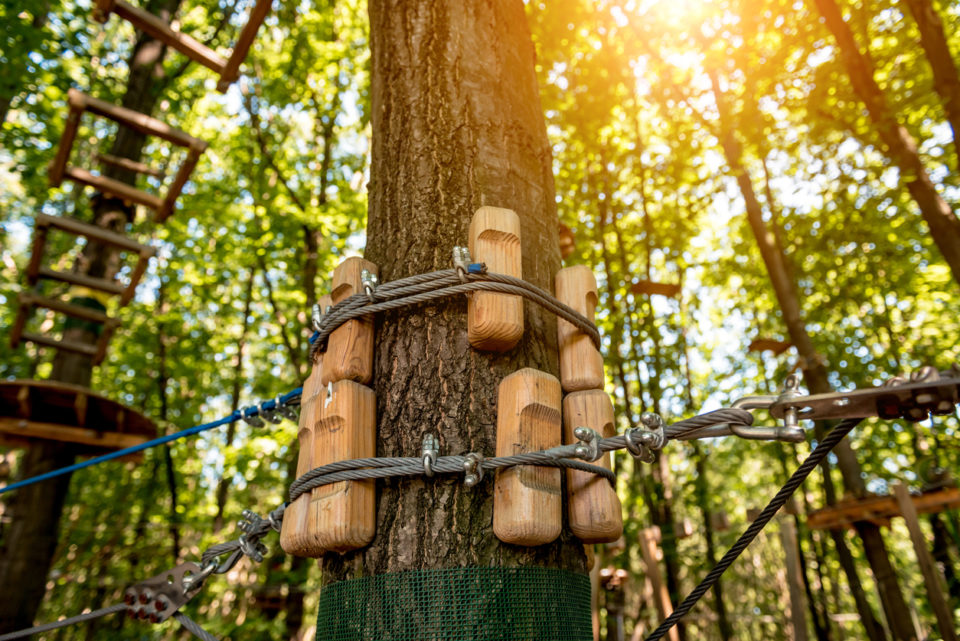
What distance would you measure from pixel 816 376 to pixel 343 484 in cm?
750

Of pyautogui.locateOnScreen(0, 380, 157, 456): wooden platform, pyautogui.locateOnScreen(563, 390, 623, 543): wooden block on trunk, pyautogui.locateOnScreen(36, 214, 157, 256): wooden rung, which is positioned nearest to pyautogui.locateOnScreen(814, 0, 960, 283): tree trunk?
pyautogui.locateOnScreen(563, 390, 623, 543): wooden block on trunk

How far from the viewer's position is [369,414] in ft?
4.58

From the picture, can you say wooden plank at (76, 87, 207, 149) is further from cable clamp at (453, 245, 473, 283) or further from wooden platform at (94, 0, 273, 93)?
cable clamp at (453, 245, 473, 283)

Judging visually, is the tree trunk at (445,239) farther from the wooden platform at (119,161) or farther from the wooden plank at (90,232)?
the wooden plank at (90,232)

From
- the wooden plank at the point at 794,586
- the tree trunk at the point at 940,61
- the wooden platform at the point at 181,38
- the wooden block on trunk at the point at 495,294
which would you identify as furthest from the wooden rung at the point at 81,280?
the tree trunk at the point at 940,61

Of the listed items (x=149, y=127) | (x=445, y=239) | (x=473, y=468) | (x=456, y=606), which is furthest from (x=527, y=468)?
(x=149, y=127)

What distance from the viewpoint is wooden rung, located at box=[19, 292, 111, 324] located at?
575 centimetres

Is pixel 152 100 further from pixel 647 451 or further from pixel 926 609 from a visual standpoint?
pixel 926 609

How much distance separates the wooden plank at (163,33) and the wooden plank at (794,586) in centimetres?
696

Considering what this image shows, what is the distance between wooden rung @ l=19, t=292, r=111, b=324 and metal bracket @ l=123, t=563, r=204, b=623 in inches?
185

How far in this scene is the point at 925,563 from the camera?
20.0 feet

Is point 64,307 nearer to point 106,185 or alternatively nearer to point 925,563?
point 106,185

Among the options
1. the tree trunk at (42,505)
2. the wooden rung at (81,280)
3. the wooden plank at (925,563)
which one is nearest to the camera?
the wooden rung at (81,280)

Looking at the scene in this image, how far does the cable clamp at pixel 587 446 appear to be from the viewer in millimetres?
1217
